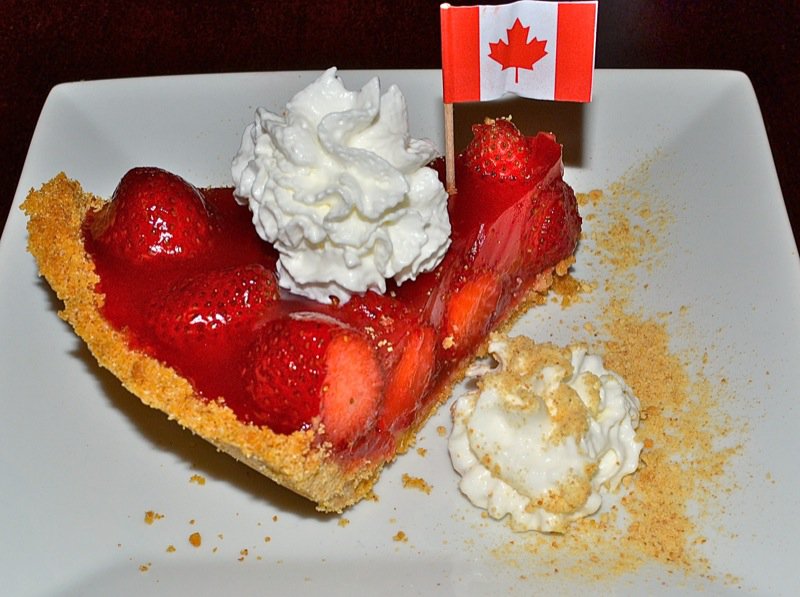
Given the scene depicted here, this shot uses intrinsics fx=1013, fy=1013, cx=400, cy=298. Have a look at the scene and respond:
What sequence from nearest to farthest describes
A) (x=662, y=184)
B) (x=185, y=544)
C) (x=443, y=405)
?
(x=185, y=544)
(x=443, y=405)
(x=662, y=184)

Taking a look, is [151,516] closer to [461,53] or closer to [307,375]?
[307,375]

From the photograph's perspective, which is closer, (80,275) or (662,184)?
(80,275)

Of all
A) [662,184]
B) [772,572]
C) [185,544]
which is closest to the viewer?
[772,572]

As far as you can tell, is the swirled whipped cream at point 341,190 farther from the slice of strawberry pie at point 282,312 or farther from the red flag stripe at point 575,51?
the red flag stripe at point 575,51

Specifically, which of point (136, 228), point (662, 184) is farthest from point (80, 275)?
point (662, 184)

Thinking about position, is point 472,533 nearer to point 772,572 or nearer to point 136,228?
point 772,572

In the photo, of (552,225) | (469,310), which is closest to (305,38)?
(552,225)

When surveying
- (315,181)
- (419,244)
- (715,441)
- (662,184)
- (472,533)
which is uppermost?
(315,181)
